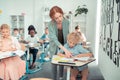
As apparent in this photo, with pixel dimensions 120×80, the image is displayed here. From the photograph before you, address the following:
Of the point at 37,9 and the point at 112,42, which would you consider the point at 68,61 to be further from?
the point at 37,9

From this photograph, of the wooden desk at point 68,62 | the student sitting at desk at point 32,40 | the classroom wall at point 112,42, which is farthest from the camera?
the student sitting at desk at point 32,40

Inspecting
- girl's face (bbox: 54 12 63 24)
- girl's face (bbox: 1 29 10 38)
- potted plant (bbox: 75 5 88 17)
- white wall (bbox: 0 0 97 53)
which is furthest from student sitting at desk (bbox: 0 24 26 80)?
white wall (bbox: 0 0 97 53)

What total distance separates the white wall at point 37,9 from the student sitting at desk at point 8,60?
22.4 ft

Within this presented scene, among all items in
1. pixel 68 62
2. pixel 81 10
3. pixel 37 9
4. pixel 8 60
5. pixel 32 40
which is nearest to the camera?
pixel 68 62

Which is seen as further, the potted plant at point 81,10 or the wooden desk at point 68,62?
the potted plant at point 81,10

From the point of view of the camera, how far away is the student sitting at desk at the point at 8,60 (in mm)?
3759

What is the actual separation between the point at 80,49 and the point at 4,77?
1.35 metres

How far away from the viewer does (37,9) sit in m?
11.0

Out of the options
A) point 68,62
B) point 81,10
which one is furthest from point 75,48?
point 81,10

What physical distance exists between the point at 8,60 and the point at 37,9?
7.32 meters

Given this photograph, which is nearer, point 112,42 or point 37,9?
point 112,42

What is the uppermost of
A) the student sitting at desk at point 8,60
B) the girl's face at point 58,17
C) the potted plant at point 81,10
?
the potted plant at point 81,10

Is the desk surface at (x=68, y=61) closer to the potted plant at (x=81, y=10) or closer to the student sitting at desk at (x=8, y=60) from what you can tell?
the student sitting at desk at (x=8, y=60)

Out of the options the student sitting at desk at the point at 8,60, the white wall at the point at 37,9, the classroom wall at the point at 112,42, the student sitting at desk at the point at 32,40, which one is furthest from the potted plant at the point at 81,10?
the student sitting at desk at the point at 8,60
